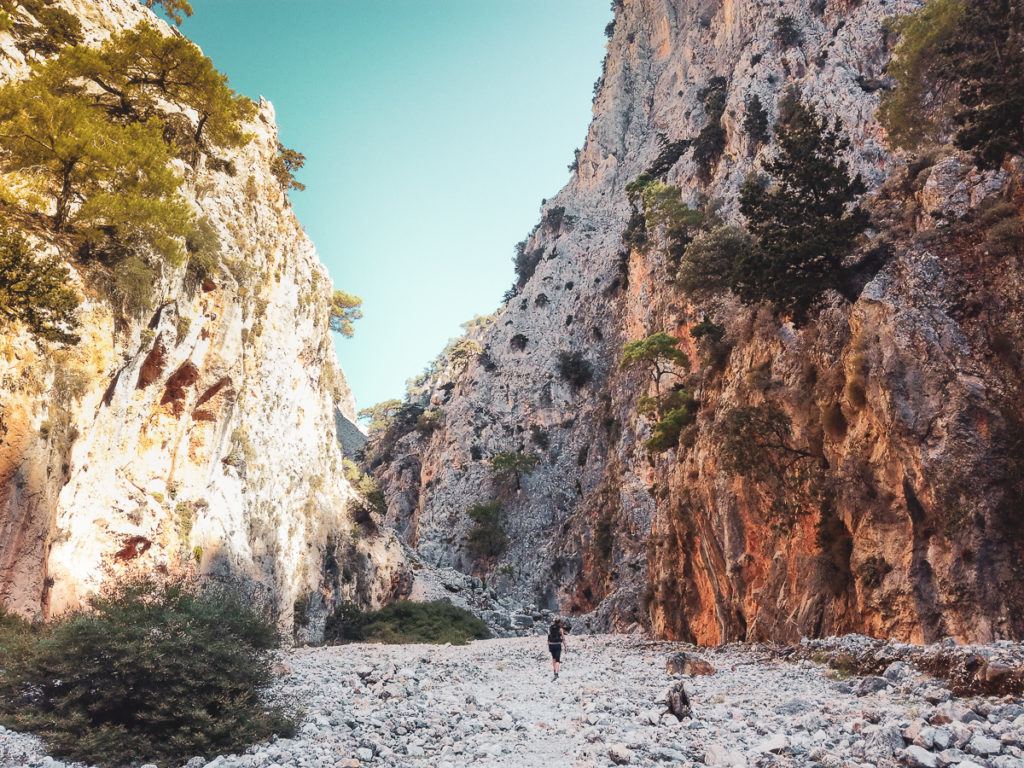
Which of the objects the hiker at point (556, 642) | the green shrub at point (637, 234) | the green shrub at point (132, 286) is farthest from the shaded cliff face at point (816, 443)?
the green shrub at point (132, 286)

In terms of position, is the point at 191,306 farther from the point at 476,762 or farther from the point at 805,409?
the point at 805,409

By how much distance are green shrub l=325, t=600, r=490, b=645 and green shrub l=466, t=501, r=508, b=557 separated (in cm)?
1991

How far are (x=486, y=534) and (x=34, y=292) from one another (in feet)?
165

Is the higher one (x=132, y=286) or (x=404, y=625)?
(x=132, y=286)

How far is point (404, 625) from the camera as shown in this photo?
3428 centimetres

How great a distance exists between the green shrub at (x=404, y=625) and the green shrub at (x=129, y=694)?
23157 millimetres

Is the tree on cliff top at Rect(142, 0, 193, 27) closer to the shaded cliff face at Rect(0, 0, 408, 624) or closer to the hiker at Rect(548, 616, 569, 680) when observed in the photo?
the shaded cliff face at Rect(0, 0, 408, 624)

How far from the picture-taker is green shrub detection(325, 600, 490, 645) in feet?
101

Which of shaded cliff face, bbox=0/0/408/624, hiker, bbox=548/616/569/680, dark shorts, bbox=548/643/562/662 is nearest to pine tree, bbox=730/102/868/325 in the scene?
hiker, bbox=548/616/569/680

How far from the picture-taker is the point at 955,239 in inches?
593

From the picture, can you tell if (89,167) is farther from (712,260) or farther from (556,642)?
(712,260)

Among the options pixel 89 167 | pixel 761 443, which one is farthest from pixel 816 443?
pixel 89 167

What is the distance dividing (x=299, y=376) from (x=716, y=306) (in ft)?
79.3

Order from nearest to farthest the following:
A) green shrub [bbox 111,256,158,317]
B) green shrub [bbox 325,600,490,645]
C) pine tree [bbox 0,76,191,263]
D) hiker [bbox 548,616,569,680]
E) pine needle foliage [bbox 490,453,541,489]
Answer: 1. hiker [bbox 548,616,569,680]
2. pine tree [bbox 0,76,191,263]
3. green shrub [bbox 111,256,158,317]
4. green shrub [bbox 325,600,490,645]
5. pine needle foliage [bbox 490,453,541,489]
